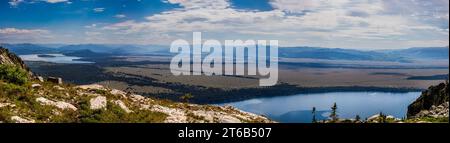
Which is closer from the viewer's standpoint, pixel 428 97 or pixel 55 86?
pixel 55 86

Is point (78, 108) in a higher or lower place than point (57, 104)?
lower

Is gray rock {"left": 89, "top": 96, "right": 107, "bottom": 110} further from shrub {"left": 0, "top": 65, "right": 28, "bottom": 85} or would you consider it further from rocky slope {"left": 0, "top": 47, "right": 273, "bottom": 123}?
shrub {"left": 0, "top": 65, "right": 28, "bottom": 85}

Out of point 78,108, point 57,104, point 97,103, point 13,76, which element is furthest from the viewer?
point 13,76

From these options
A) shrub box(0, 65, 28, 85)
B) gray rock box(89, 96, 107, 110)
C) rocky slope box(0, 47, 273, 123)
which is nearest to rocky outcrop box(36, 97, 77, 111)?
rocky slope box(0, 47, 273, 123)

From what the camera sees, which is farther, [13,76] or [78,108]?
[13,76]

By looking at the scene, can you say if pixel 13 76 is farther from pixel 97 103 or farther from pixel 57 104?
pixel 97 103

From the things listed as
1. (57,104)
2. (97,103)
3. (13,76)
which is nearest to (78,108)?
(57,104)
